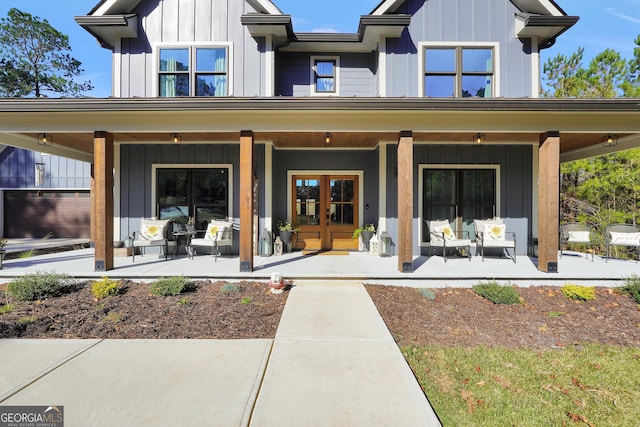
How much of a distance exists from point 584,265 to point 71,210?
16.9m

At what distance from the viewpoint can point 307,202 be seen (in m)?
7.96

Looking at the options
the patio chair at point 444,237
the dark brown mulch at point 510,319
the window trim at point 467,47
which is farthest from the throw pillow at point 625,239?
the window trim at point 467,47

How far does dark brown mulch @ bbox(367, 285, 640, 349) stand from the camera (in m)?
3.13

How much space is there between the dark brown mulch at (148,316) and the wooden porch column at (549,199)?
4.81 meters

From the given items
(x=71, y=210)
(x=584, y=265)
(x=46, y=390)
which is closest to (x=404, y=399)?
(x=46, y=390)

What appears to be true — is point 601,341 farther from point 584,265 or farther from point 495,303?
point 584,265

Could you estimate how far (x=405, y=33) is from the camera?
23.7 feet

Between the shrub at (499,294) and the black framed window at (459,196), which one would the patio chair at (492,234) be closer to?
the black framed window at (459,196)

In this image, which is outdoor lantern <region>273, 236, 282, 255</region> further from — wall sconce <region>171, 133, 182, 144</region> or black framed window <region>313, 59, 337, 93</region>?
black framed window <region>313, 59, 337, 93</region>

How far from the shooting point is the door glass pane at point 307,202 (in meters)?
7.94

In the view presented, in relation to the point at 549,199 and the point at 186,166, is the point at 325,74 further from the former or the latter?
the point at 549,199

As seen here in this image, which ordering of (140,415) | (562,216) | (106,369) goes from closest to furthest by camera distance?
(140,415) → (106,369) → (562,216)

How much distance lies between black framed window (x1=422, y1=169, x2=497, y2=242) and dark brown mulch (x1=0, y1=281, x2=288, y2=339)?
4.91 m

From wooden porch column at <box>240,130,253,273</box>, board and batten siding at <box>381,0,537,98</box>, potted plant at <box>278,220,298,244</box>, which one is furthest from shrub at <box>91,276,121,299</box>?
board and batten siding at <box>381,0,537,98</box>
